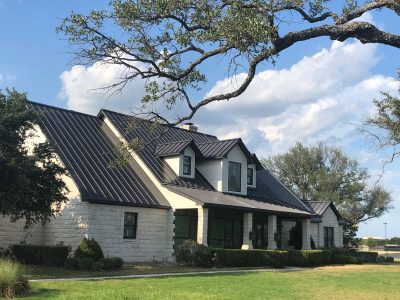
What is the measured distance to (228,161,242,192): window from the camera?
103 feet

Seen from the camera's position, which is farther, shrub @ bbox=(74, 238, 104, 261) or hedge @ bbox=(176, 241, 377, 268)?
hedge @ bbox=(176, 241, 377, 268)

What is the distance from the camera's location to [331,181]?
195 feet

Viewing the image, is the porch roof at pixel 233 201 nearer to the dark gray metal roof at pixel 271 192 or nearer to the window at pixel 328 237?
the dark gray metal roof at pixel 271 192

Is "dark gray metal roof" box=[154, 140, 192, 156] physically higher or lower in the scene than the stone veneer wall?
higher

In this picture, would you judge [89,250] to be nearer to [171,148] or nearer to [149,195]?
[149,195]

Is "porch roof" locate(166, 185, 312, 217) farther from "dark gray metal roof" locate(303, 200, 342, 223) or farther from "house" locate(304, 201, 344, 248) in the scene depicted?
"house" locate(304, 201, 344, 248)

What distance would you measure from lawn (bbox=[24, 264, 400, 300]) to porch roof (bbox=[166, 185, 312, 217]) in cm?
794

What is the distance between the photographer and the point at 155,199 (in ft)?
88.6

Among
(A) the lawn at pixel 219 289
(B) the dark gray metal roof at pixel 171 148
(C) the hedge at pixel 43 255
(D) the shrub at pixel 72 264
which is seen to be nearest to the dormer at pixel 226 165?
(B) the dark gray metal roof at pixel 171 148

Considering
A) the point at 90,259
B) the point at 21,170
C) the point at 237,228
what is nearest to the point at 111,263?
the point at 90,259

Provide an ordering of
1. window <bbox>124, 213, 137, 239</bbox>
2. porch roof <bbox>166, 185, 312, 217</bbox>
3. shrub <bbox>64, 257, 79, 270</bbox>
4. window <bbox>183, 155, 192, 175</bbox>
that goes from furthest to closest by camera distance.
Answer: window <bbox>183, 155, 192, 175</bbox> < porch roof <bbox>166, 185, 312, 217</bbox> < window <bbox>124, 213, 137, 239</bbox> < shrub <bbox>64, 257, 79, 270</bbox>

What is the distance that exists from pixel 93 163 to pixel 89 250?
19.7 ft

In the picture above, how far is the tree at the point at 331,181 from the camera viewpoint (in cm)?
5828

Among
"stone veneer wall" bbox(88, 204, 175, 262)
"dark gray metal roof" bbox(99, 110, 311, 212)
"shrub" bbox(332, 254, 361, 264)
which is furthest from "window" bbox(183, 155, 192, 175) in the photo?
"shrub" bbox(332, 254, 361, 264)
